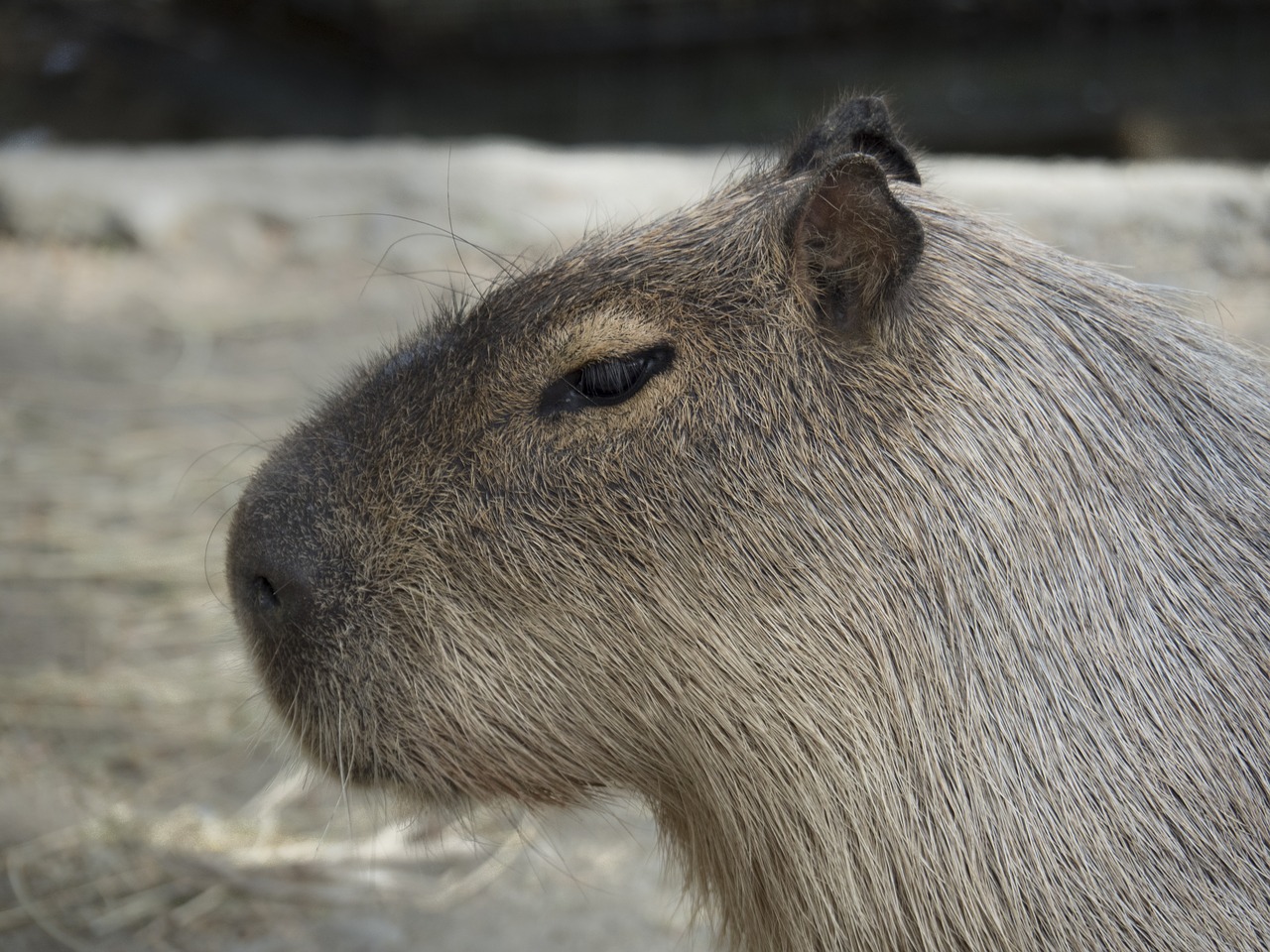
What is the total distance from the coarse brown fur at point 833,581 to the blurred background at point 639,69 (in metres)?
6.99

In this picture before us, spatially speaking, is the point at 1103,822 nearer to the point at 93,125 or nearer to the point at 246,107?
the point at 246,107

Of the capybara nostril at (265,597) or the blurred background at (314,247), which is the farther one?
the blurred background at (314,247)

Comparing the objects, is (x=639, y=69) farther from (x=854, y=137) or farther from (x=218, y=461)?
(x=854, y=137)

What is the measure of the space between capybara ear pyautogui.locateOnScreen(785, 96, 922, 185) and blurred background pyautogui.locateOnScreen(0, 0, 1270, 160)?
21.6ft

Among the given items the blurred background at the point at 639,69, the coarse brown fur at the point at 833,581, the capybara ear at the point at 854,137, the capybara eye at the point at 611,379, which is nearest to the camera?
the coarse brown fur at the point at 833,581

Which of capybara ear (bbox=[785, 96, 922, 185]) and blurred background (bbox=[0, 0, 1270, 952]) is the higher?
capybara ear (bbox=[785, 96, 922, 185])

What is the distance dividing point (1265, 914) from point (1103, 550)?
512mm

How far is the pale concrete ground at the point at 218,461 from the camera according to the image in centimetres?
284

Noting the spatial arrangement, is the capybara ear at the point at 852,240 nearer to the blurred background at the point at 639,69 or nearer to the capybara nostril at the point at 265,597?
the capybara nostril at the point at 265,597

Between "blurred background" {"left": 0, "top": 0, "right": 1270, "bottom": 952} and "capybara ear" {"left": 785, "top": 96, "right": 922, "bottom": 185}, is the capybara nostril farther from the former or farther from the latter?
"capybara ear" {"left": 785, "top": 96, "right": 922, "bottom": 185}

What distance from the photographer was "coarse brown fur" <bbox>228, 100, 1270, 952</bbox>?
1.70 meters

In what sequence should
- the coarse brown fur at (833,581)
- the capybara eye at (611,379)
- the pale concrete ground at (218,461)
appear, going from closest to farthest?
the coarse brown fur at (833,581) < the capybara eye at (611,379) < the pale concrete ground at (218,461)

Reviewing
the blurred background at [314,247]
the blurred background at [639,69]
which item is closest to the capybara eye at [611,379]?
the blurred background at [314,247]

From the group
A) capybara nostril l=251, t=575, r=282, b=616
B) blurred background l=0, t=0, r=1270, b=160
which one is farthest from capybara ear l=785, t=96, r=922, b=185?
blurred background l=0, t=0, r=1270, b=160
